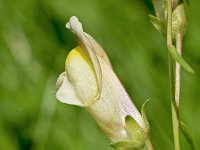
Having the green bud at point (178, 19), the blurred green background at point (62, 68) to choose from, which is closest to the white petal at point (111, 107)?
the green bud at point (178, 19)

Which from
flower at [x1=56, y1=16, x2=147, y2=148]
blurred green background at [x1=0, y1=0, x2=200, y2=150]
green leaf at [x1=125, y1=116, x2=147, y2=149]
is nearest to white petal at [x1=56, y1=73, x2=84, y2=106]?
flower at [x1=56, y1=16, x2=147, y2=148]

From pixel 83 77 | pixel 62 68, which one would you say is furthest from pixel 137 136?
pixel 62 68

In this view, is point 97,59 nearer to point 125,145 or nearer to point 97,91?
point 97,91

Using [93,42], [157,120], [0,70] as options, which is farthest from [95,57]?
[0,70]

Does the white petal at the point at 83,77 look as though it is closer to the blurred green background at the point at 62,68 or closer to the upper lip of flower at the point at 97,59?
the upper lip of flower at the point at 97,59

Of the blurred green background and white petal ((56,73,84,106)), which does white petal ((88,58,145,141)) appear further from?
the blurred green background

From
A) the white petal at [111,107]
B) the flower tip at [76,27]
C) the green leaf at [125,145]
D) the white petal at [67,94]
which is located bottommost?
the green leaf at [125,145]
